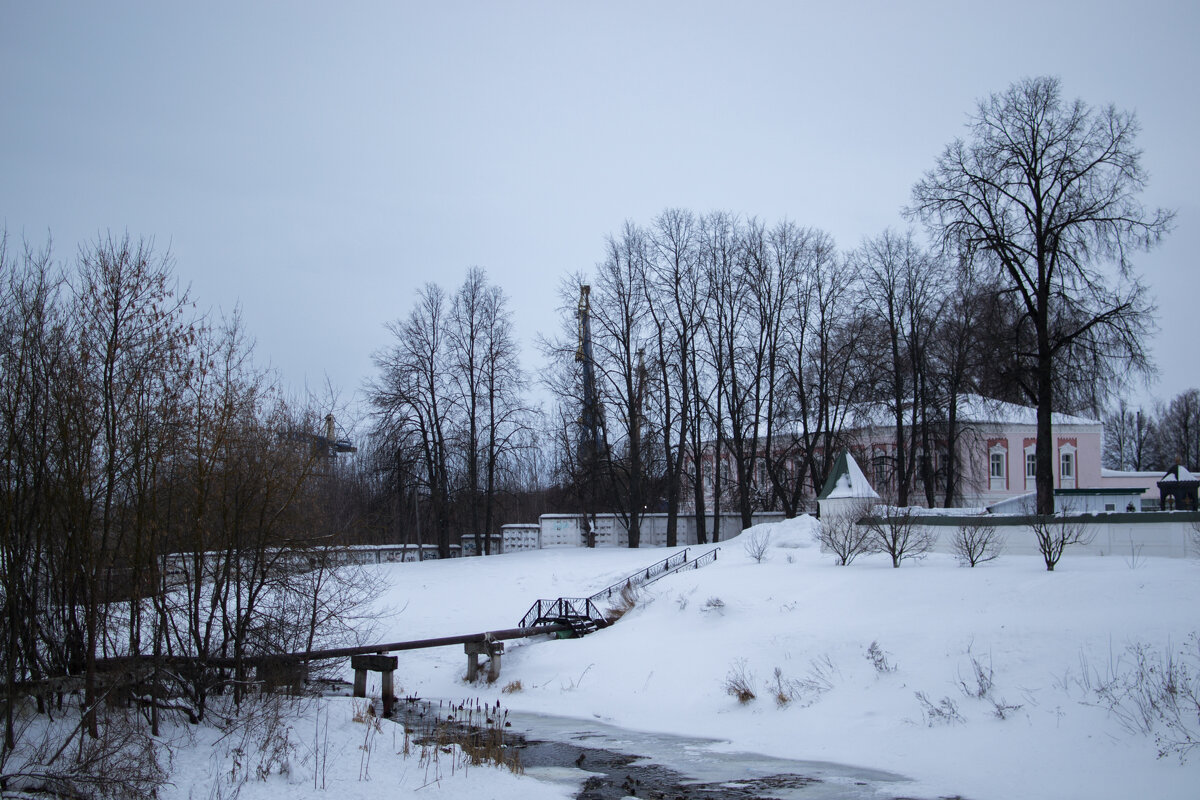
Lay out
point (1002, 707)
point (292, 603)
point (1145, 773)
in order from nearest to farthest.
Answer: point (1145, 773) → point (1002, 707) → point (292, 603)

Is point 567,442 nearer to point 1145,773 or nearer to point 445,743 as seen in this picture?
point 445,743

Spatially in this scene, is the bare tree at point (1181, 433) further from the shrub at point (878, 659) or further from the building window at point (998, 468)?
the shrub at point (878, 659)

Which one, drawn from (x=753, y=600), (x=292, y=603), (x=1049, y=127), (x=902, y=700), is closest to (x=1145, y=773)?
(x=902, y=700)

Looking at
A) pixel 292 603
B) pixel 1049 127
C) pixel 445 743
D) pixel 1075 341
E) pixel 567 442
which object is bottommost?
pixel 445 743

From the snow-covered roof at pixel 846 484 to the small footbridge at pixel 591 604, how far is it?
4.20 meters

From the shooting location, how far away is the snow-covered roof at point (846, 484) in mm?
26031

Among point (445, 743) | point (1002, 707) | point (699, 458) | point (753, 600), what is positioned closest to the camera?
point (1002, 707)

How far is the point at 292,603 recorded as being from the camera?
14.4m

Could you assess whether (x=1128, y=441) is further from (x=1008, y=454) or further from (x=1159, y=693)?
(x=1159, y=693)

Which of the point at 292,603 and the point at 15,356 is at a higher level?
the point at 15,356

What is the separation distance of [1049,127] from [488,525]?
81.6ft

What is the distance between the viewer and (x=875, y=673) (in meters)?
14.4

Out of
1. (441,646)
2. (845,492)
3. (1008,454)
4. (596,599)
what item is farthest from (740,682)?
(1008,454)

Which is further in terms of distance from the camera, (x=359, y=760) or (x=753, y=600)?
(x=753, y=600)
